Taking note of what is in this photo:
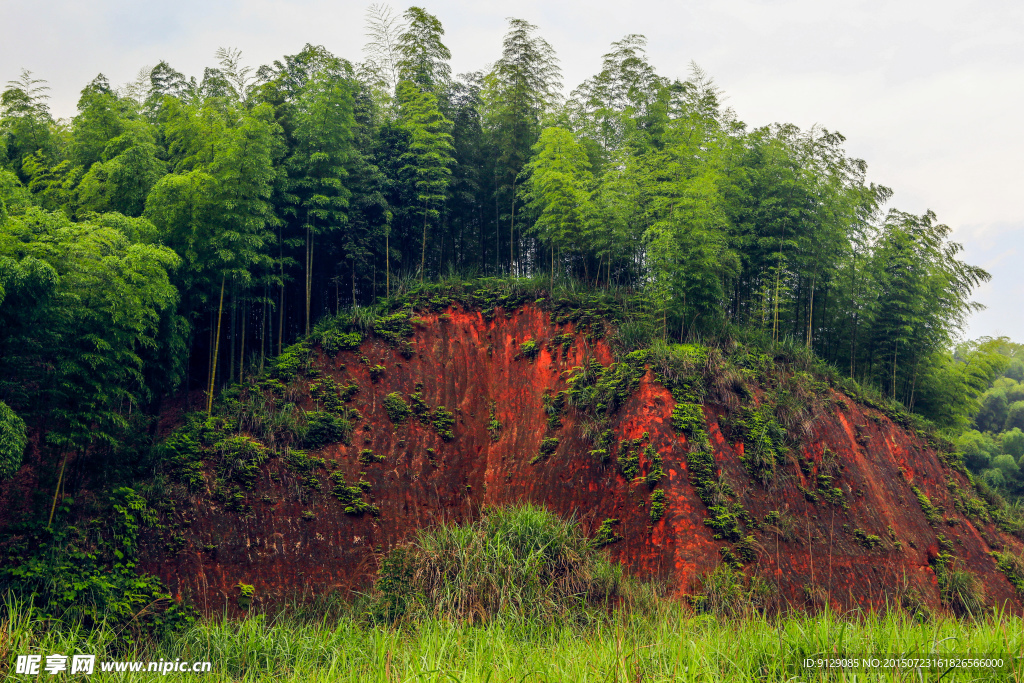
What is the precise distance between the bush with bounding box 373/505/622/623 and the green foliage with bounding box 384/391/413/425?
201 inches

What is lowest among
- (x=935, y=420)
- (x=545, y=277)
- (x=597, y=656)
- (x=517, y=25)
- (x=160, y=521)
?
(x=160, y=521)

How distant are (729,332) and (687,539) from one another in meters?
6.57

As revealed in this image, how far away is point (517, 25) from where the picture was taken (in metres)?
18.9

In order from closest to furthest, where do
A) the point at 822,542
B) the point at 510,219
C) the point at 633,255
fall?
the point at 822,542
the point at 633,255
the point at 510,219

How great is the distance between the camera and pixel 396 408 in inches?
620

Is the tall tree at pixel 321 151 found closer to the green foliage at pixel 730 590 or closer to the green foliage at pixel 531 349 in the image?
the green foliage at pixel 531 349

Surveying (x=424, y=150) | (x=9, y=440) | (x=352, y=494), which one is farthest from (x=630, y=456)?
(x=424, y=150)

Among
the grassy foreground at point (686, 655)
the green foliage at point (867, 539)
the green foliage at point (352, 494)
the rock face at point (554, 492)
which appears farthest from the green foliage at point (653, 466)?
the green foliage at point (352, 494)

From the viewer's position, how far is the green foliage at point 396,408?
15641mm

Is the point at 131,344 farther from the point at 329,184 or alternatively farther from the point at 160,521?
the point at 329,184

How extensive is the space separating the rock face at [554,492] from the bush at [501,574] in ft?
5.20

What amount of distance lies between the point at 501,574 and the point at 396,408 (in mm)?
7037

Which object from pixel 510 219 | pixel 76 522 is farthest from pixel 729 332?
pixel 76 522

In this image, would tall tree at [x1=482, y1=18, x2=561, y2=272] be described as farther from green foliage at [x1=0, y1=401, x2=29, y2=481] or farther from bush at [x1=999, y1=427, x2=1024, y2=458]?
bush at [x1=999, y1=427, x2=1024, y2=458]
